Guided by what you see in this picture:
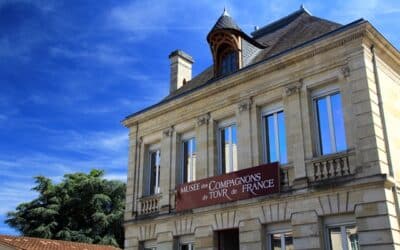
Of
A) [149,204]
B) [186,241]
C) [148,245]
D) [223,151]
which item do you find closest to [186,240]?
[186,241]

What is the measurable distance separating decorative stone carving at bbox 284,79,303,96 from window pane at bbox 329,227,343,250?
3.21 metres

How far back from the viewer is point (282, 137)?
10.8m

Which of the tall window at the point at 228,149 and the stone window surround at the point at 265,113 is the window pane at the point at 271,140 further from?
the tall window at the point at 228,149

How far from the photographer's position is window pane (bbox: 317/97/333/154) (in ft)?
32.6

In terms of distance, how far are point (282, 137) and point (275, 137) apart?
195 millimetres

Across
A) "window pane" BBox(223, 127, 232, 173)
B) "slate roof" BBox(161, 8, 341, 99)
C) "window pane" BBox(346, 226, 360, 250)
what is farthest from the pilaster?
"window pane" BBox(346, 226, 360, 250)

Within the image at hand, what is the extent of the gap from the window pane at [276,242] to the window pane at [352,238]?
5.22 ft

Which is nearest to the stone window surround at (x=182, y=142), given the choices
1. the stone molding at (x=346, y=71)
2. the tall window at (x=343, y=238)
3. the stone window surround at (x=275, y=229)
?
the stone window surround at (x=275, y=229)

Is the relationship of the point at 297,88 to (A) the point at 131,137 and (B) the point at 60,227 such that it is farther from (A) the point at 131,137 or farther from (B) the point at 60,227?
(B) the point at 60,227

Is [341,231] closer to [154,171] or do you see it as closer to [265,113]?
[265,113]

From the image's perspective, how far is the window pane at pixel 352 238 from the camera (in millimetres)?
8820

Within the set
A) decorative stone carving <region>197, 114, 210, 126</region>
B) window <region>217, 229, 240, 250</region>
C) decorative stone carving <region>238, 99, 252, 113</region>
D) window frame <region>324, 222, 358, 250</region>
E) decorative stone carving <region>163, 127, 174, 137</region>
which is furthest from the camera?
decorative stone carving <region>163, 127, 174, 137</region>

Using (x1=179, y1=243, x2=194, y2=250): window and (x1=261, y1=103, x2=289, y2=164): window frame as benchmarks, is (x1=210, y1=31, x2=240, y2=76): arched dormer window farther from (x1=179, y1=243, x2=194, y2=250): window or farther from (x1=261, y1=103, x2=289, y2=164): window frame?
(x1=179, y1=243, x2=194, y2=250): window

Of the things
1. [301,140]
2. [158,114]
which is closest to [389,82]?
[301,140]
